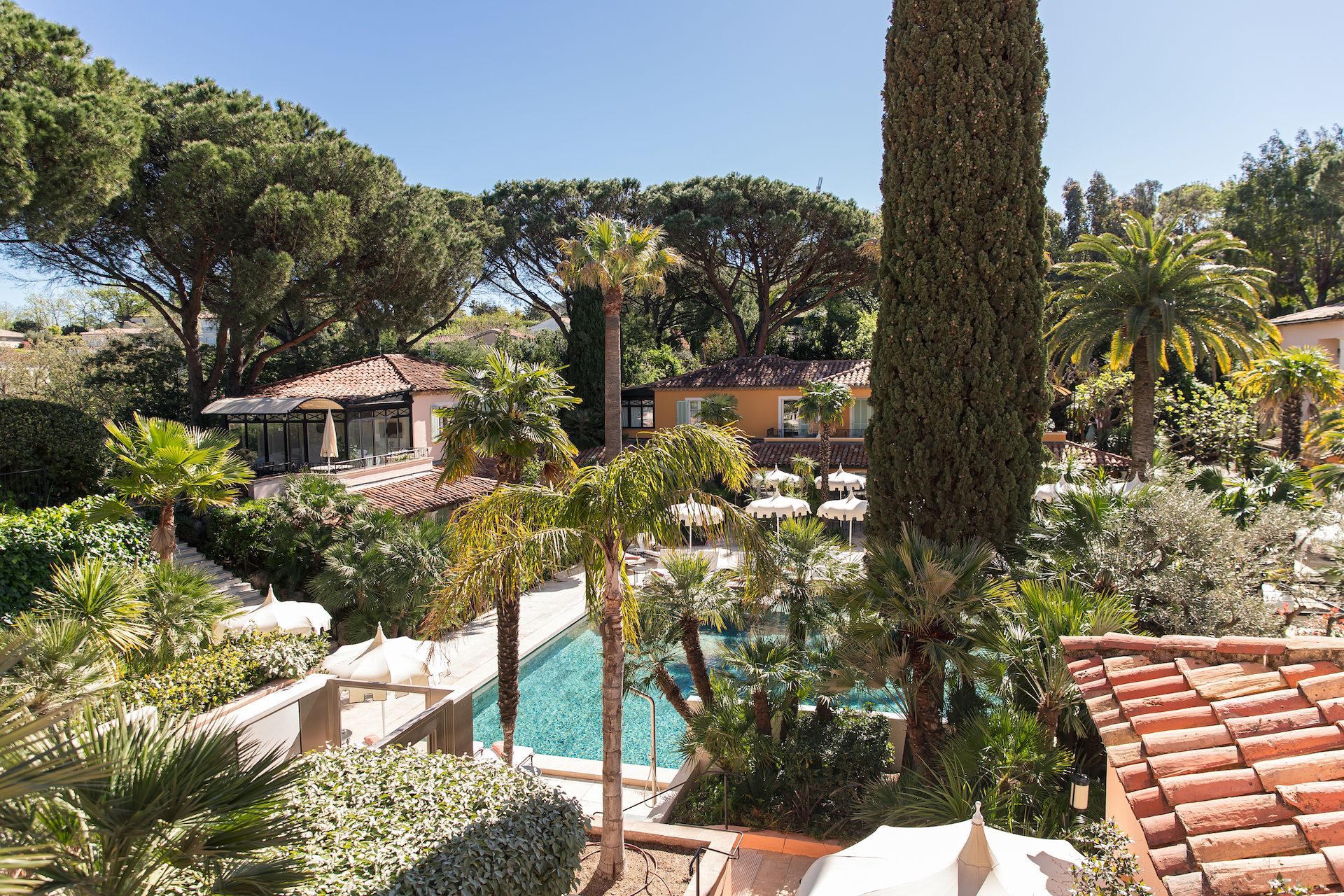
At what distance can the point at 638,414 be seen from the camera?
3903 cm

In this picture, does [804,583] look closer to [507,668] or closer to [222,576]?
[507,668]

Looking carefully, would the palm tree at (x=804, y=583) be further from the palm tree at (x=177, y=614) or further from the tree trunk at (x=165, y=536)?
the tree trunk at (x=165, y=536)

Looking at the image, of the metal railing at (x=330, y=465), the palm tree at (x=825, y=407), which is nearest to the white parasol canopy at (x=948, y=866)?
the metal railing at (x=330, y=465)

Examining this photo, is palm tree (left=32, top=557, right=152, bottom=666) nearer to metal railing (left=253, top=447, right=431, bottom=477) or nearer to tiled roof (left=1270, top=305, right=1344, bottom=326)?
metal railing (left=253, top=447, right=431, bottom=477)

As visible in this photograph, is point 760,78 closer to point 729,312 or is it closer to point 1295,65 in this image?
point 1295,65

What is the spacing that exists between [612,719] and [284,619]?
26.0ft

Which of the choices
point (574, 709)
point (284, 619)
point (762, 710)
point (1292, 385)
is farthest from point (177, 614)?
point (1292, 385)

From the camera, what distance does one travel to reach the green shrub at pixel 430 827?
5828mm

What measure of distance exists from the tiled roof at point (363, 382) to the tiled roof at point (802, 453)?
7628 mm

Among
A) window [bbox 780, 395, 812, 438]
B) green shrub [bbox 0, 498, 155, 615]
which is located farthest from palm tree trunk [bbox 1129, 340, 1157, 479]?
green shrub [bbox 0, 498, 155, 615]

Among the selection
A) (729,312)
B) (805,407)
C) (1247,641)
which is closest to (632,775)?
(1247,641)

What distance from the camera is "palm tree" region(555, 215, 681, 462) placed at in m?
20.9

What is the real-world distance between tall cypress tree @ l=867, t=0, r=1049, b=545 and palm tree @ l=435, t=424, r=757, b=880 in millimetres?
4581

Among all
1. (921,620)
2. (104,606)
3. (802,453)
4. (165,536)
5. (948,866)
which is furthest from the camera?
(802,453)
